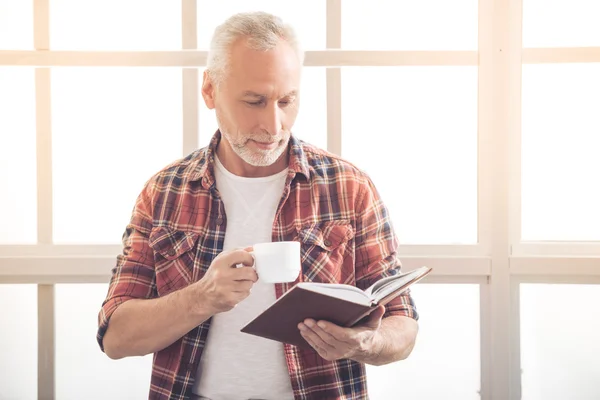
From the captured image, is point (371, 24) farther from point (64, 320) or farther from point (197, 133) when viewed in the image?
point (64, 320)

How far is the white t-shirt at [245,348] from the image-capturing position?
1.53 metres

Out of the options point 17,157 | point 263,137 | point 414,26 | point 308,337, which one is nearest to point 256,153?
point 263,137

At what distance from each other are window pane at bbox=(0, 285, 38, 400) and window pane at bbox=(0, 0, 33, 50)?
2.81 feet

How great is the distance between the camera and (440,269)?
2.03 metres

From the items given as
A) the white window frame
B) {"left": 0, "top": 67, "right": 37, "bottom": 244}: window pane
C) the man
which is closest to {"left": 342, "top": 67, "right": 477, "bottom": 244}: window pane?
the white window frame

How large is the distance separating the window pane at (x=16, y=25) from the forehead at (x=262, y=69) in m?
0.99

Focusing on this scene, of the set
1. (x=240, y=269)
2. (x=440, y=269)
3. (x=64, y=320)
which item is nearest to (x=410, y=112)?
(x=440, y=269)

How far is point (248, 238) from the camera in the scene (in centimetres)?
160

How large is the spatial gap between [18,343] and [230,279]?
131 centimetres

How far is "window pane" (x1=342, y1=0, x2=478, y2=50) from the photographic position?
2086 millimetres

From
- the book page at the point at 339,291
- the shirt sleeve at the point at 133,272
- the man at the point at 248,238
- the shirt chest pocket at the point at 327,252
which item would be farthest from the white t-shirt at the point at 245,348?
the book page at the point at 339,291

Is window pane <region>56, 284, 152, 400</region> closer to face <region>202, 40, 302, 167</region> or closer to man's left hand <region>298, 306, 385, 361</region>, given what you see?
face <region>202, 40, 302, 167</region>

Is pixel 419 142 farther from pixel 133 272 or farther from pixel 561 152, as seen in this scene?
pixel 133 272

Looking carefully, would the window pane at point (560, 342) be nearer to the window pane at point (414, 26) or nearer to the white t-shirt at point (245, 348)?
the window pane at point (414, 26)
